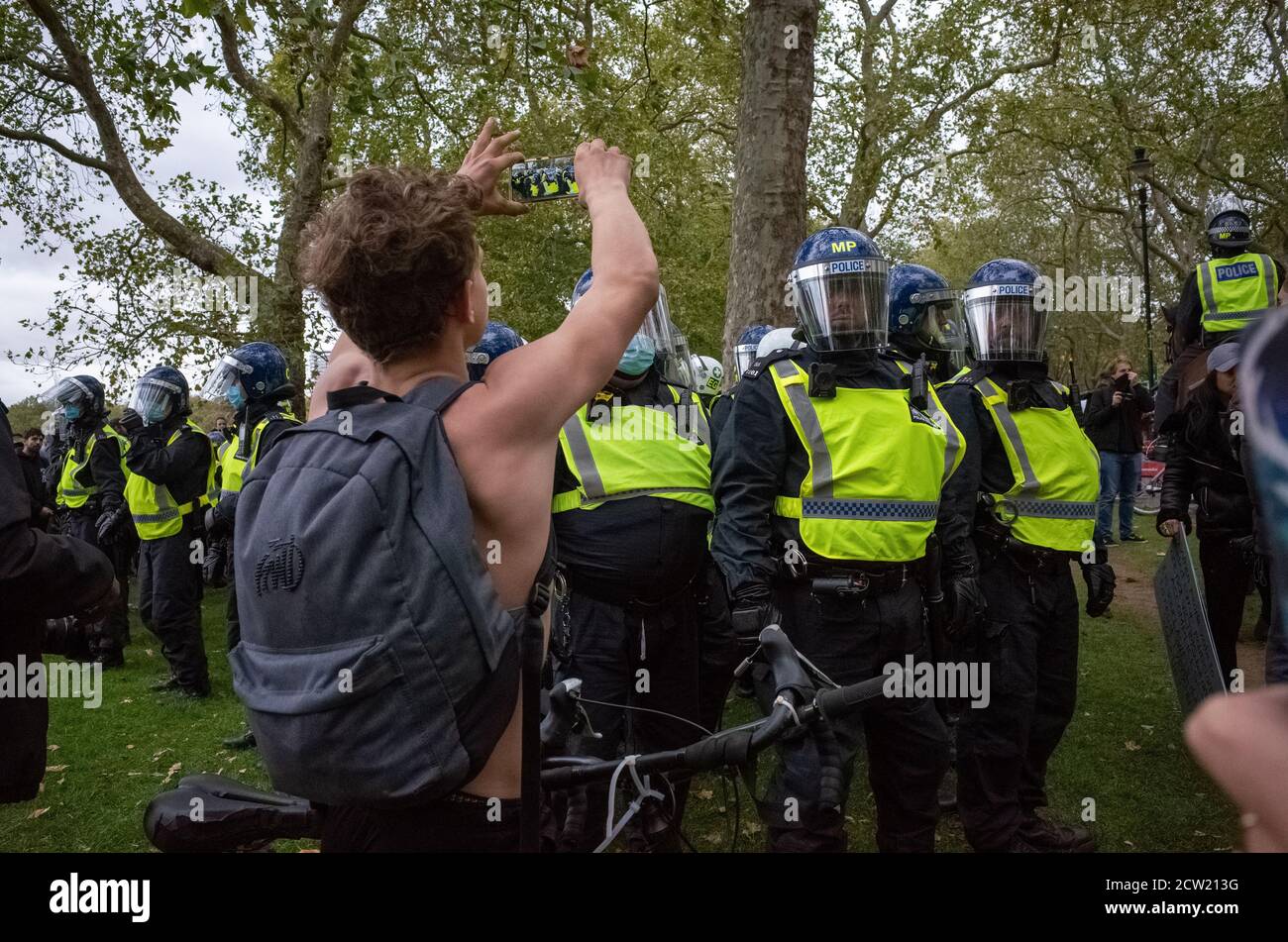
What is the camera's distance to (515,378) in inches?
67.1

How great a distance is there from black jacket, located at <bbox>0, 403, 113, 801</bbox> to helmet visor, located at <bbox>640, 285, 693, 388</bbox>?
2.35 m

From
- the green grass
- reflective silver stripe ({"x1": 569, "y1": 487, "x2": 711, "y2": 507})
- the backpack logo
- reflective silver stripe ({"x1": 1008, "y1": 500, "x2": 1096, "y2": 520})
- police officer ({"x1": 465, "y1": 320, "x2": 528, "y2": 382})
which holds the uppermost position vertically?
police officer ({"x1": 465, "y1": 320, "x2": 528, "y2": 382})

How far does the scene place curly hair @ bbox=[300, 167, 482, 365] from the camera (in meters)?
1.71

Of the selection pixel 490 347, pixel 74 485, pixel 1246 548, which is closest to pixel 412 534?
pixel 490 347

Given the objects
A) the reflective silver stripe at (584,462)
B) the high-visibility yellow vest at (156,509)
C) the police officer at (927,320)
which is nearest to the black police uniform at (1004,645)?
the police officer at (927,320)

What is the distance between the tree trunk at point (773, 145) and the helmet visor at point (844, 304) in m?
3.50

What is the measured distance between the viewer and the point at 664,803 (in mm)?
2785

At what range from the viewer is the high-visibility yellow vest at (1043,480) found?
4.11 metres

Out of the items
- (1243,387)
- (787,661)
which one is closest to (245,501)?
(787,661)

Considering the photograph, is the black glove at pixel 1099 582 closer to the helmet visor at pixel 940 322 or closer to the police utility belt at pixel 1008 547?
the police utility belt at pixel 1008 547

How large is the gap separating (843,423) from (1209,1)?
53.2 feet

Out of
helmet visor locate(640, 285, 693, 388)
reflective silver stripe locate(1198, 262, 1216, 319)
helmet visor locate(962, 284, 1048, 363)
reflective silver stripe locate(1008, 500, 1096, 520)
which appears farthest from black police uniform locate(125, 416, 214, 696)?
reflective silver stripe locate(1198, 262, 1216, 319)

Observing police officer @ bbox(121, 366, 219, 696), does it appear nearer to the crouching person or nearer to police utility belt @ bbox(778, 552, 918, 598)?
police utility belt @ bbox(778, 552, 918, 598)

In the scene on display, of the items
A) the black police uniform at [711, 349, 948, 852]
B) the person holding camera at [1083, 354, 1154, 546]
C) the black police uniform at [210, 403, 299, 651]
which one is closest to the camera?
the black police uniform at [711, 349, 948, 852]
